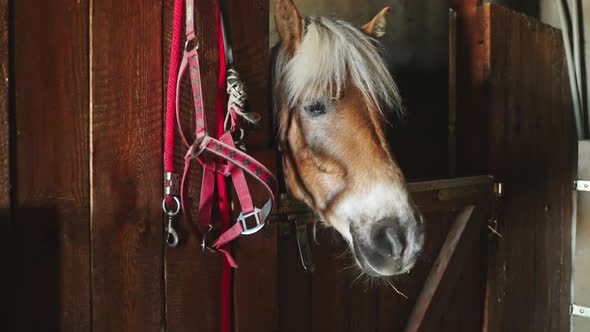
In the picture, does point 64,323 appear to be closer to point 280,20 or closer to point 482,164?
point 280,20

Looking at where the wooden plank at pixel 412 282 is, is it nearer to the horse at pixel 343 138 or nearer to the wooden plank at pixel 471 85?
the wooden plank at pixel 471 85

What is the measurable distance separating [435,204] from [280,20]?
2.64 feet

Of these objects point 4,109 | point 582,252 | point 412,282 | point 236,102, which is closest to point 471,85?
point 412,282

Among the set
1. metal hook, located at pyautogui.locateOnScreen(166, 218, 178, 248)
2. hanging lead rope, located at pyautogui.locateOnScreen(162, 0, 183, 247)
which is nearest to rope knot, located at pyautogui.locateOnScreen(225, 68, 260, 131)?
hanging lead rope, located at pyautogui.locateOnScreen(162, 0, 183, 247)

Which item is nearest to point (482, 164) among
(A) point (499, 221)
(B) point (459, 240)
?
(A) point (499, 221)

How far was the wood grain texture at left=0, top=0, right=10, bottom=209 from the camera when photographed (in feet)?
2.33

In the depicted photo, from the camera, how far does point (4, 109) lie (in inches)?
28.2

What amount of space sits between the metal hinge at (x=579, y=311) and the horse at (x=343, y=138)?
1.84 meters

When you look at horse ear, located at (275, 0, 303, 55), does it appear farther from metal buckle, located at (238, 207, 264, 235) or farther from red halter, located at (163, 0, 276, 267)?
metal buckle, located at (238, 207, 264, 235)

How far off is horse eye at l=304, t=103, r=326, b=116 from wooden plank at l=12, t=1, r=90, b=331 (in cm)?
48

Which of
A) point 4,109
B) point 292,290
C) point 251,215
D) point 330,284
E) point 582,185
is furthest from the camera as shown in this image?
point 582,185

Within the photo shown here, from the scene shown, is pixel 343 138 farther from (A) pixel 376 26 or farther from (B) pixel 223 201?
(A) pixel 376 26

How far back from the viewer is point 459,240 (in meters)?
1.60

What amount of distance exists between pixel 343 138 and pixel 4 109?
2.14 ft
